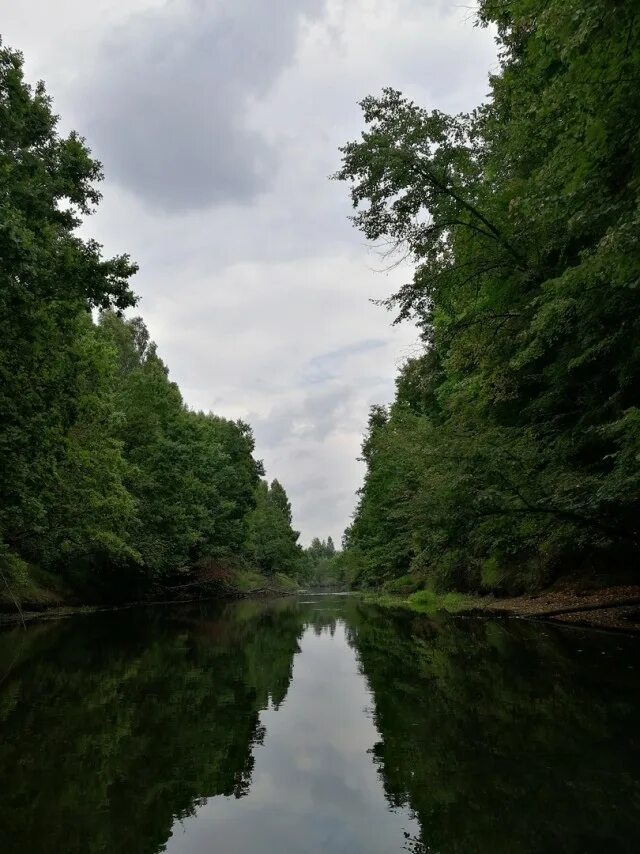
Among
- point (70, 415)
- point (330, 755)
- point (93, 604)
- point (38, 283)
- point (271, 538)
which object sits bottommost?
point (330, 755)

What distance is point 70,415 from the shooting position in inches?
670

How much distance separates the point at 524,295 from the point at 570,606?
8858 millimetres

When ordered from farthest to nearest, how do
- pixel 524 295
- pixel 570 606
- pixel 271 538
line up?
pixel 271 538, pixel 570 606, pixel 524 295

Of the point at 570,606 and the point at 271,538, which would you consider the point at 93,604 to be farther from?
the point at 271,538

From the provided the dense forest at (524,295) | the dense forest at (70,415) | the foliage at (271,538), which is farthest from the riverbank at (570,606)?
the foliage at (271,538)

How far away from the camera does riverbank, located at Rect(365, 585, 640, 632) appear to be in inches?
568

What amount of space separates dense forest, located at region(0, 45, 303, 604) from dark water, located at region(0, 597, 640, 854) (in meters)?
6.74

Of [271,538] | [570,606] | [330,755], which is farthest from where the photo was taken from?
[271,538]

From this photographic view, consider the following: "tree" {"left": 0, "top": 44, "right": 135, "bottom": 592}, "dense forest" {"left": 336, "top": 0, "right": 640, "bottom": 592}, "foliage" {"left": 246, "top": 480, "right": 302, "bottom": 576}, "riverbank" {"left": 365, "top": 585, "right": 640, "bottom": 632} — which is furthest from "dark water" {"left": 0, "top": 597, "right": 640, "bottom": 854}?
"foliage" {"left": 246, "top": 480, "right": 302, "bottom": 576}

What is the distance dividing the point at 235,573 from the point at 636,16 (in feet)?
193

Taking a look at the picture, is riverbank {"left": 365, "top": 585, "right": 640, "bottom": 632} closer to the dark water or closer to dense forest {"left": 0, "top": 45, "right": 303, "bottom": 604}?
the dark water

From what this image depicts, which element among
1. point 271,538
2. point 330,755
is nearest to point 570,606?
point 330,755

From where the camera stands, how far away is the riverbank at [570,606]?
1444 cm

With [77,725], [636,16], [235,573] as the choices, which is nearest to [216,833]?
[77,725]
